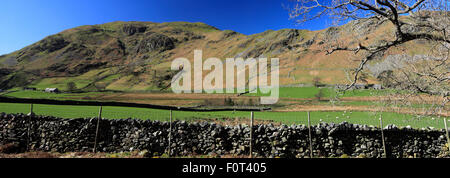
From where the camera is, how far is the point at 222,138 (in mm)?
10852

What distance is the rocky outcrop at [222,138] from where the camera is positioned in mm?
10430

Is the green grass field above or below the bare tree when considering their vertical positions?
below

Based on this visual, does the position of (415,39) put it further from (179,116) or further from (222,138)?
(179,116)

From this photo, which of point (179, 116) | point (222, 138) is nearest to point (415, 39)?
point (222, 138)

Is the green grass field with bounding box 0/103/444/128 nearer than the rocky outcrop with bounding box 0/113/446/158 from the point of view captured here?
No

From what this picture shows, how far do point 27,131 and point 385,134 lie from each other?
19.6 m

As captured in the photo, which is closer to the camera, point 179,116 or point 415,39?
point 415,39

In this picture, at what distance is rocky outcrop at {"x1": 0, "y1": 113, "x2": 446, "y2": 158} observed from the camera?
10430 millimetres

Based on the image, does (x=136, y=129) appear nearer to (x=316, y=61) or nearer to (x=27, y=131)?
(x=27, y=131)

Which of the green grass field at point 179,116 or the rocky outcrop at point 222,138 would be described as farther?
the green grass field at point 179,116

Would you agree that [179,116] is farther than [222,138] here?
Yes

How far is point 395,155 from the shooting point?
10.4 m

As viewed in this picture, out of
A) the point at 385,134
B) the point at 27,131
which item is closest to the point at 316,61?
the point at 385,134

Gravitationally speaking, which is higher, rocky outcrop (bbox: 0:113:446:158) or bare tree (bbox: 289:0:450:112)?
bare tree (bbox: 289:0:450:112)
